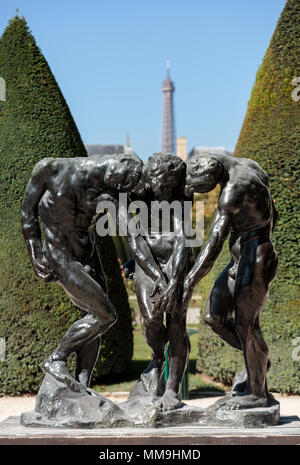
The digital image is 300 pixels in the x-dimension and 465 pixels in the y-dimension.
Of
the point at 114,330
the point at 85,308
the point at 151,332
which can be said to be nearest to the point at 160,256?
the point at 151,332

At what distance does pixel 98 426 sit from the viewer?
4.59 m

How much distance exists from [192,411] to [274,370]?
339 cm

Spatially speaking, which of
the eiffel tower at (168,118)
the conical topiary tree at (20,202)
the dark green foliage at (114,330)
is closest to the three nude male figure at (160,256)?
the conical topiary tree at (20,202)

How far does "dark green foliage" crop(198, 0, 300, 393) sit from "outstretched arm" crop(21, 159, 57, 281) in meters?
3.70

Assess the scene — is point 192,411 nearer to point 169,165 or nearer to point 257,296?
point 257,296

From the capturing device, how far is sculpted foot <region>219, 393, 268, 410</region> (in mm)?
4754

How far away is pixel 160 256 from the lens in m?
4.95

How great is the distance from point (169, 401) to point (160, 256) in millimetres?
1092

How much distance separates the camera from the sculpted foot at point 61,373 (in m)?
4.73

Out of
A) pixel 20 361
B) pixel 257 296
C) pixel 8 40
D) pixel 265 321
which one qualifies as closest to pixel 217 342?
pixel 265 321

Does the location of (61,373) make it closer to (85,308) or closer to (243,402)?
(85,308)

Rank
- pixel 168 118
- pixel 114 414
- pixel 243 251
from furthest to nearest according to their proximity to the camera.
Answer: pixel 168 118 → pixel 243 251 → pixel 114 414

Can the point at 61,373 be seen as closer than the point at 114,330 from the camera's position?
Yes
